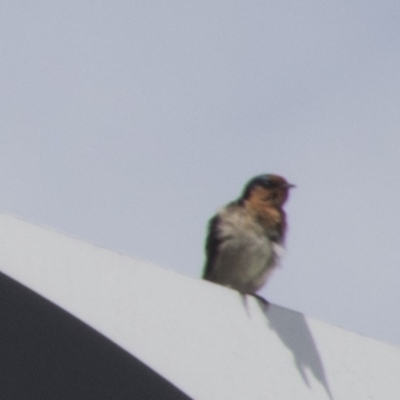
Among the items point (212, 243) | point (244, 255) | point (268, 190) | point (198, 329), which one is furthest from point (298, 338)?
point (268, 190)

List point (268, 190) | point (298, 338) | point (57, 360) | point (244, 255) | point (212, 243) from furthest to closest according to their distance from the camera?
point (268, 190) → point (212, 243) → point (244, 255) → point (298, 338) → point (57, 360)

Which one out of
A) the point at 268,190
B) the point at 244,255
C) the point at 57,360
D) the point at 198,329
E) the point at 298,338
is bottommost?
the point at 57,360

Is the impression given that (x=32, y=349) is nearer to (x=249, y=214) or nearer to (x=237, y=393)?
(x=237, y=393)

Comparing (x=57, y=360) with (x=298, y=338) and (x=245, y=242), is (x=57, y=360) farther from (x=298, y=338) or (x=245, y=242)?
(x=245, y=242)

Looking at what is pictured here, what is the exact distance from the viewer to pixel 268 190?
683 centimetres

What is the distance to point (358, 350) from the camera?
13.1ft

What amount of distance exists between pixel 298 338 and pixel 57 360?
103 centimetres

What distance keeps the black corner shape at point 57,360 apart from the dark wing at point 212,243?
10.8 feet

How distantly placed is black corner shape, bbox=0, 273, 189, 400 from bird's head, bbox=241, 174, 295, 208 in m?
3.58

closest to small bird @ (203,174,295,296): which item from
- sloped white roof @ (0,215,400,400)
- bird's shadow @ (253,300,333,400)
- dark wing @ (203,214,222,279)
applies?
dark wing @ (203,214,222,279)

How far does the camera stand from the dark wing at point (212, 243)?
6453 millimetres

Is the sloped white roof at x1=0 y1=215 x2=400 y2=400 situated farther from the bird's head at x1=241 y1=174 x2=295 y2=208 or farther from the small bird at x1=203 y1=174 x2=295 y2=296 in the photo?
the bird's head at x1=241 y1=174 x2=295 y2=208

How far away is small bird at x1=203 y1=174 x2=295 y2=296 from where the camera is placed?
629 centimetres

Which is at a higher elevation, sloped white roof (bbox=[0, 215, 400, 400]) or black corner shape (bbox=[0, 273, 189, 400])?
sloped white roof (bbox=[0, 215, 400, 400])
